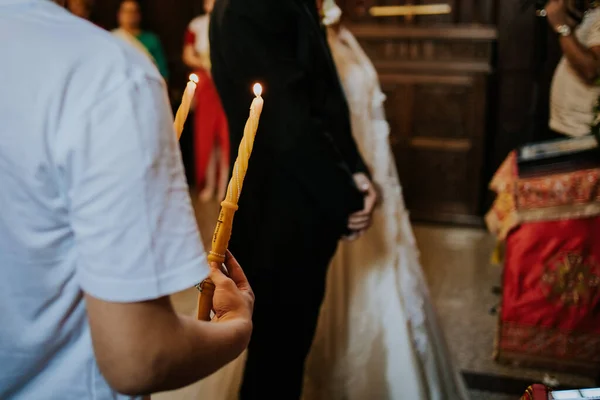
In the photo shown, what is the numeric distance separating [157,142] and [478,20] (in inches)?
178

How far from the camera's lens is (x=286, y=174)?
1.95m

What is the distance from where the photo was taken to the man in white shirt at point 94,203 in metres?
0.69

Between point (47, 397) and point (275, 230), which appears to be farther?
point (275, 230)

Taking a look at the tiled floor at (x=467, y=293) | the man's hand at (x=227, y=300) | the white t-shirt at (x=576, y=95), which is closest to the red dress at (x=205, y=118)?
the tiled floor at (x=467, y=293)

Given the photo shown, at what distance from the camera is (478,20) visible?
488 centimetres

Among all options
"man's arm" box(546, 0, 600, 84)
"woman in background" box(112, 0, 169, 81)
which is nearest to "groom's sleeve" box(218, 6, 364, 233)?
"man's arm" box(546, 0, 600, 84)

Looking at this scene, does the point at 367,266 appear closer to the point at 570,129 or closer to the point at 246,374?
the point at 246,374

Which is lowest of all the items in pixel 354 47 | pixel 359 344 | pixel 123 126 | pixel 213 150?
pixel 213 150

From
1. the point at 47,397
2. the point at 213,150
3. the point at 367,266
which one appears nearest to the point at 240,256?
the point at 367,266

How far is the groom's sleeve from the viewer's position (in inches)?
70.2

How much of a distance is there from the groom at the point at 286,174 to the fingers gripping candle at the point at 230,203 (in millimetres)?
907

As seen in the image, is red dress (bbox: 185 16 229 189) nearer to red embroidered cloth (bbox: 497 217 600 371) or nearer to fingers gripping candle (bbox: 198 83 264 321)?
red embroidered cloth (bbox: 497 217 600 371)

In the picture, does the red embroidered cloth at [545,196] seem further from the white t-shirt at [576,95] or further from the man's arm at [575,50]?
the man's arm at [575,50]

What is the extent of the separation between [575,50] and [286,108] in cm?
158
